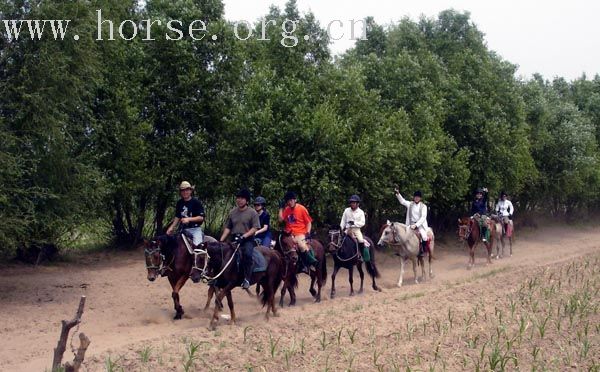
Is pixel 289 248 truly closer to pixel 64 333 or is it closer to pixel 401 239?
pixel 401 239

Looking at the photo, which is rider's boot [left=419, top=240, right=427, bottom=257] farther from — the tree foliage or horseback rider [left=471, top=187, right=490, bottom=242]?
horseback rider [left=471, top=187, right=490, bottom=242]

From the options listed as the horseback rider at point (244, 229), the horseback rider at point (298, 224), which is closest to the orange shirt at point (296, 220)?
the horseback rider at point (298, 224)

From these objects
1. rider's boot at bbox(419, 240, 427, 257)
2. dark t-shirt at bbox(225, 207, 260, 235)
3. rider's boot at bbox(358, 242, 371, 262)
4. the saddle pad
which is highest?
dark t-shirt at bbox(225, 207, 260, 235)

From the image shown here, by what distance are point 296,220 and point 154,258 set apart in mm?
3880

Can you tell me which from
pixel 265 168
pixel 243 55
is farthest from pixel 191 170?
pixel 243 55

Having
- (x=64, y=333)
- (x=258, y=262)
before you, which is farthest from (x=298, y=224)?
(x=64, y=333)

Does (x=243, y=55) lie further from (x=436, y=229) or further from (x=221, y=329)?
(x=436, y=229)

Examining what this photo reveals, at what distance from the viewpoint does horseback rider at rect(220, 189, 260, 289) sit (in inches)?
457

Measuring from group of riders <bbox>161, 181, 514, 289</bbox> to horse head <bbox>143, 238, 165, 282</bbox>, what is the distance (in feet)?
2.15

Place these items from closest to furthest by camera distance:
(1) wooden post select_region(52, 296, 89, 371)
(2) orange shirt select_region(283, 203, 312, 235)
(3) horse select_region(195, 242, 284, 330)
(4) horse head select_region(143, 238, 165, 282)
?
1. (1) wooden post select_region(52, 296, 89, 371)
2. (3) horse select_region(195, 242, 284, 330)
3. (4) horse head select_region(143, 238, 165, 282)
4. (2) orange shirt select_region(283, 203, 312, 235)

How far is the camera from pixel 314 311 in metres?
13.4

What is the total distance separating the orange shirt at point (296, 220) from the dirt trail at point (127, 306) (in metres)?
1.75

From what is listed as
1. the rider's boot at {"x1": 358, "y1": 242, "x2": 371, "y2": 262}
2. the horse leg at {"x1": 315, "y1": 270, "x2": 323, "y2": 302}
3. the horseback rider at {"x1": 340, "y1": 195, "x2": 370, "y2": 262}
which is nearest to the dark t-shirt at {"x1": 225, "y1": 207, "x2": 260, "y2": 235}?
the horse leg at {"x1": 315, "y1": 270, "x2": 323, "y2": 302}

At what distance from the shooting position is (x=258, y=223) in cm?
1180
